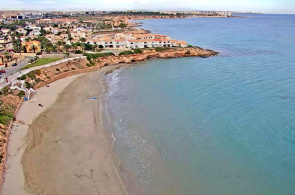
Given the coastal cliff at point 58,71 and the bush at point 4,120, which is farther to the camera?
the coastal cliff at point 58,71

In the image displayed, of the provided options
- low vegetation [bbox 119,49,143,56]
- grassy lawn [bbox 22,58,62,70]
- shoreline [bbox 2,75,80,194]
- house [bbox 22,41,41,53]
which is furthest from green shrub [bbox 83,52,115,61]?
shoreline [bbox 2,75,80,194]

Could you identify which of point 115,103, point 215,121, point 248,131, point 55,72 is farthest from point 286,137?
point 55,72

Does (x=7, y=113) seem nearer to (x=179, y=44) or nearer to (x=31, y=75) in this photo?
(x=31, y=75)

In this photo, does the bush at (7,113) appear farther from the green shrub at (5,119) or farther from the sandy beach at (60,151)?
the sandy beach at (60,151)

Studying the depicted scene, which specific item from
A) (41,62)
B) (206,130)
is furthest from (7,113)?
(41,62)

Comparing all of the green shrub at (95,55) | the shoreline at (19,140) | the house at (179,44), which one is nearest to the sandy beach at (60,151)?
the shoreline at (19,140)

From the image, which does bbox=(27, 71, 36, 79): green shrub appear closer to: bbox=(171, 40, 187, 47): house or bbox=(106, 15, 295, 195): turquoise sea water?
bbox=(106, 15, 295, 195): turquoise sea water

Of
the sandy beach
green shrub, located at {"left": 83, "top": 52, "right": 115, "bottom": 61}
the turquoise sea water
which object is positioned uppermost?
green shrub, located at {"left": 83, "top": 52, "right": 115, "bottom": 61}
